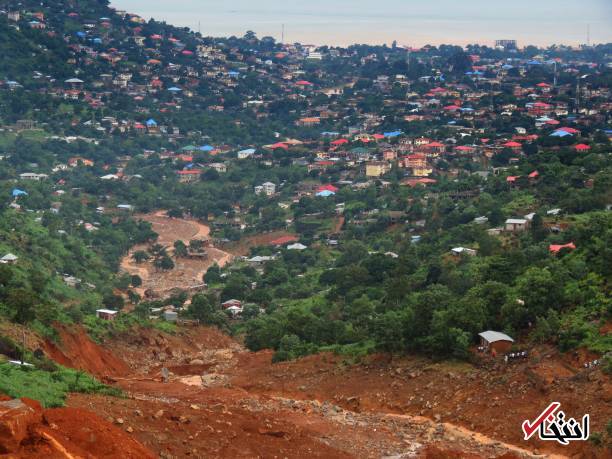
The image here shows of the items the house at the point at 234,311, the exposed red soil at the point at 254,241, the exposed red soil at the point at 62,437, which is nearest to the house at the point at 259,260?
the exposed red soil at the point at 254,241

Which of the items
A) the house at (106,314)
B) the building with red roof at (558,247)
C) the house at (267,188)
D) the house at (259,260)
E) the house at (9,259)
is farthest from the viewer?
the house at (267,188)

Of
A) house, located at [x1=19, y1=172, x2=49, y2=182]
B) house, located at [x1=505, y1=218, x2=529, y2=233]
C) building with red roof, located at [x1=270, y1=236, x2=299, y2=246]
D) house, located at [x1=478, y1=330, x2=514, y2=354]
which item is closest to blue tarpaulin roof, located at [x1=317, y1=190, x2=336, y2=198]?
building with red roof, located at [x1=270, y1=236, x2=299, y2=246]

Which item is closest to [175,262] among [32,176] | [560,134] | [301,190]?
[301,190]

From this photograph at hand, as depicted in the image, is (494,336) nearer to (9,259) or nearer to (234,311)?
(234,311)

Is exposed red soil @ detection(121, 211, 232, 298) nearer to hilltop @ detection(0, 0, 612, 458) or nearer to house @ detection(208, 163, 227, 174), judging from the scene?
hilltop @ detection(0, 0, 612, 458)

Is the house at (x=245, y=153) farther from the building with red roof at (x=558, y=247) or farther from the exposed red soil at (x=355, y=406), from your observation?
the exposed red soil at (x=355, y=406)
